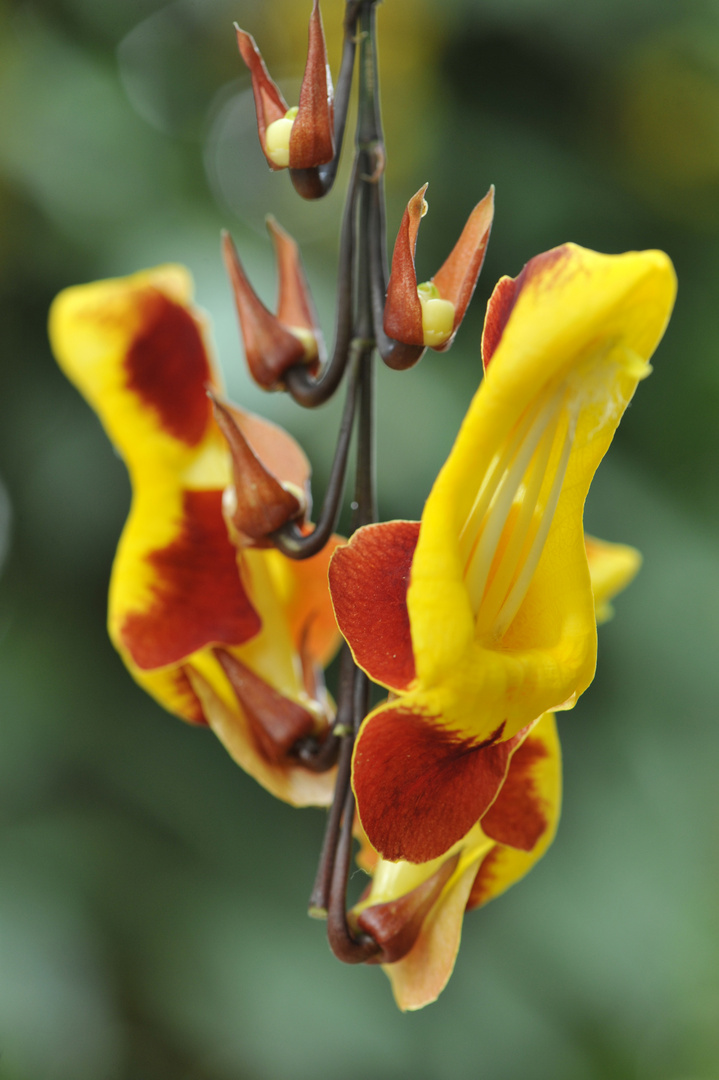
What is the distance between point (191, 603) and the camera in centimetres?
40

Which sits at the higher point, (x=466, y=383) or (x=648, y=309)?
(x=648, y=309)

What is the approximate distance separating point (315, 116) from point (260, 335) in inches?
3.4

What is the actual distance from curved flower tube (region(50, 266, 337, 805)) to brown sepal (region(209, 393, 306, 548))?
0.07 feet

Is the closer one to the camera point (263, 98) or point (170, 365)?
point (263, 98)

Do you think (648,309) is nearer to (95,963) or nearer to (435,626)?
(435,626)

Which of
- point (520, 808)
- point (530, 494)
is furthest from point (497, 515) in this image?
point (520, 808)

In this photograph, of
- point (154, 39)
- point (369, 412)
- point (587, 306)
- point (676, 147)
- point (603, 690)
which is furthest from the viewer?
point (676, 147)

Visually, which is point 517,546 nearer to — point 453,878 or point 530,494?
point 530,494

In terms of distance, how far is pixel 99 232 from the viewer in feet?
3.85

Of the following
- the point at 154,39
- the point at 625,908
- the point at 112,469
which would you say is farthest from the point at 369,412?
the point at 154,39

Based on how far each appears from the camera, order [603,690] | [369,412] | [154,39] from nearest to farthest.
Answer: [369,412]
[603,690]
[154,39]

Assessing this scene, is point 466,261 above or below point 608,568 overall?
above

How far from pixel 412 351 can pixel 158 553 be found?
0.50 feet

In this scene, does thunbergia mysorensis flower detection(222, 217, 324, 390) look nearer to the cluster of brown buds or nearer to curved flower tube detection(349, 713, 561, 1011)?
the cluster of brown buds
